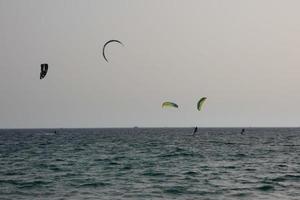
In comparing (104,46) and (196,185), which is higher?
(104,46)

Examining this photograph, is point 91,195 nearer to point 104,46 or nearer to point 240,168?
point 104,46

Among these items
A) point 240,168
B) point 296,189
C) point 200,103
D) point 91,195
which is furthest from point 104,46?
point 240,168

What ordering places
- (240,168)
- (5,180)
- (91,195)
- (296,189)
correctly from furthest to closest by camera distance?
(240,168) → (5,180) → (296,189) → (91,195)

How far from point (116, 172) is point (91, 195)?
Result: 431 inches

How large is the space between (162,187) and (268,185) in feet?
21.4

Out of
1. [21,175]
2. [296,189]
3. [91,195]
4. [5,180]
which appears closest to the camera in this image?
[91,195]

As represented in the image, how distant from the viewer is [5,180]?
33219mm

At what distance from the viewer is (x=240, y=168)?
1602 inches

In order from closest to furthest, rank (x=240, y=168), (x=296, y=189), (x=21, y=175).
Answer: (x=296, y=189)
(x=21, y=175)
(x=240, y=168)

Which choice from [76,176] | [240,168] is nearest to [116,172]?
[76,176]

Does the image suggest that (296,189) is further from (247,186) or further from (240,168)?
(240,168)

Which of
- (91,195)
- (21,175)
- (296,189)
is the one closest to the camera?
(91,195)

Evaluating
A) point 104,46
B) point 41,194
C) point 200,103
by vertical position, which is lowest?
point 41,194

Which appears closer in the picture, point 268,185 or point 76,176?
point 268,185
